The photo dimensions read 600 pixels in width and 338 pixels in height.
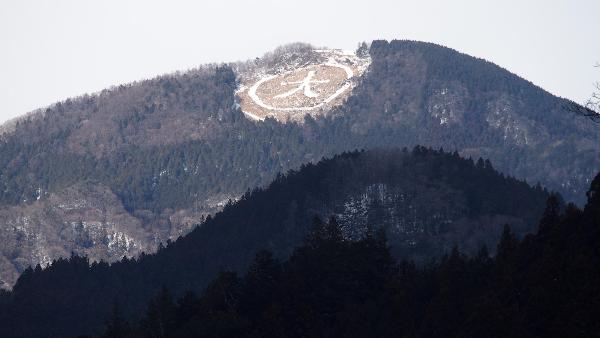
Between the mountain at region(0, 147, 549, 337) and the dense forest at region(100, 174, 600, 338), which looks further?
the mountain at region(0, 147, 549, 337)

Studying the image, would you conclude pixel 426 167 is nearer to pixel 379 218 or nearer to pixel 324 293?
pixel 379 218

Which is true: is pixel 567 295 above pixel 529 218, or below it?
above

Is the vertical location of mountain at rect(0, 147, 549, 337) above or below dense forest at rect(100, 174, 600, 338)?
below

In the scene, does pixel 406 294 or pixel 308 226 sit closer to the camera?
pixel 406 294

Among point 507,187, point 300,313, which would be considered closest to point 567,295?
point 300,313
